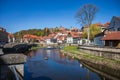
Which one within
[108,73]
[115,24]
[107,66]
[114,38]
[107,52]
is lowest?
[108,73]

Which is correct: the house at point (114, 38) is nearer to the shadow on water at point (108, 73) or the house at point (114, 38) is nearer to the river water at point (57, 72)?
the river water at point (57, 72)

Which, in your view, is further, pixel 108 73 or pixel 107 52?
pixel 107 52

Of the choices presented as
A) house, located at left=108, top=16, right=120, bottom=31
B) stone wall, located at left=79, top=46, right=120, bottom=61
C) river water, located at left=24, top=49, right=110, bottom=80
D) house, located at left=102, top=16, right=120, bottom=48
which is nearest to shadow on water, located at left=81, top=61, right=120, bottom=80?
river water, located at left=24, top=49, right=110, bottom=80

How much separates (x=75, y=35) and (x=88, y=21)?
39.0 m

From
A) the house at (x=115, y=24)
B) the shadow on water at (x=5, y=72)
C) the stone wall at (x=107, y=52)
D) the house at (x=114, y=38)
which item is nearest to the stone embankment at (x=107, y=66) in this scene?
the stone wall at (x=107, y=52)

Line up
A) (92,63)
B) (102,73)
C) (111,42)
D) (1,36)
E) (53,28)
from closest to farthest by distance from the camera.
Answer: (102,73), (92,63), (111,42), (1,36), (53,28)

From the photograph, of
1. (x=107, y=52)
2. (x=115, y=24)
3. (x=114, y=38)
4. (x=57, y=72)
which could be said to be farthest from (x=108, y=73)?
(x=115, y=24)

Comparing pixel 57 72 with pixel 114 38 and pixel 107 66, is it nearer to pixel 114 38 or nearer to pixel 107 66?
pixel 107 66

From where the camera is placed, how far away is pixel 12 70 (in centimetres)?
346

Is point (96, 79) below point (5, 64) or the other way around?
below

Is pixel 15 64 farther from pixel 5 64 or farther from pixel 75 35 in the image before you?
pixel 75 35

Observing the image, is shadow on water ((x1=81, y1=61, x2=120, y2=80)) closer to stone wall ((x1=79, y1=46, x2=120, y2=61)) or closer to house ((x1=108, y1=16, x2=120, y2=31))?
stone wall ((x1=79, y1=46, x2=120, y2=61))

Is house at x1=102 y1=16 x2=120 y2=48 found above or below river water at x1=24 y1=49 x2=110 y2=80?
above

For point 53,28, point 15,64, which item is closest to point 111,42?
point 15,64
